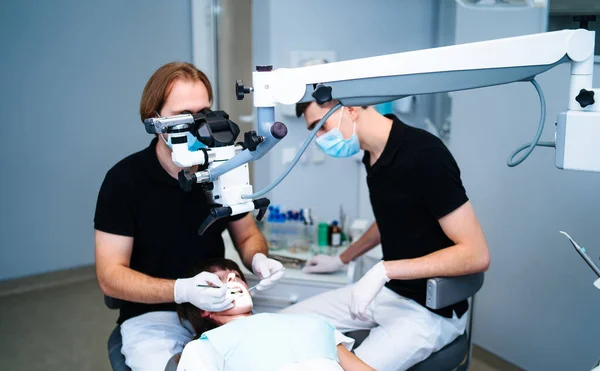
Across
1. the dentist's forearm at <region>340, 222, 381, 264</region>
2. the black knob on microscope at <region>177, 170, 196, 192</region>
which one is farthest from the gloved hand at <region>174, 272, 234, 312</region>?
the dentist's forearm at <region>340, 222, 381, 264</region>

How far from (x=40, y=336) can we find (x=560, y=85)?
278 centimetres

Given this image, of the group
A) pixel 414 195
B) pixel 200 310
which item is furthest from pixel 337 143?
pixel 200 310

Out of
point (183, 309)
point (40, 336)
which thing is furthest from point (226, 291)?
point (40, 336)

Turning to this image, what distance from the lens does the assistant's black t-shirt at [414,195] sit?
1.65m

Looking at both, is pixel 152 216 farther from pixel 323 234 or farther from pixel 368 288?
pixel 323 234

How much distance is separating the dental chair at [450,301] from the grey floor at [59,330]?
98cm

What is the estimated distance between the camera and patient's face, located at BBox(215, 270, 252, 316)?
1623 millimetres

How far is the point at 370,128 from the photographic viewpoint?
183cm

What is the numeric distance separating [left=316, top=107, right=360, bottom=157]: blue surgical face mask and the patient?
0.54 m

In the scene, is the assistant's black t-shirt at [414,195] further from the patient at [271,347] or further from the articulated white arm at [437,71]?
the articulated white arm at [437,71]

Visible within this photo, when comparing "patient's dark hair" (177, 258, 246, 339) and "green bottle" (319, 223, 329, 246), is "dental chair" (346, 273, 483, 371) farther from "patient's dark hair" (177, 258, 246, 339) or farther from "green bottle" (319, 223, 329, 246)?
"green bottle" (319, 223, 329, 246)

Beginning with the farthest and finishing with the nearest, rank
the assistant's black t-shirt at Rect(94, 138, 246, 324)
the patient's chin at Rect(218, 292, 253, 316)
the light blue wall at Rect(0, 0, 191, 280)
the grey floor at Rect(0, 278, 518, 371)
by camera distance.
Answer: the light blue wall at Rect(0, 0, 191, 280), the grey floor at Rect(0, 278, 518, 371), the assistant's black t-shirt at Rect(94, 138, 246, 324), the patient's chin at Rect(218, 292, 253, 316)

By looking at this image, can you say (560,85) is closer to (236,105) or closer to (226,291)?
(226,291)

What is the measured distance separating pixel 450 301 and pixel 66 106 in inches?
107
